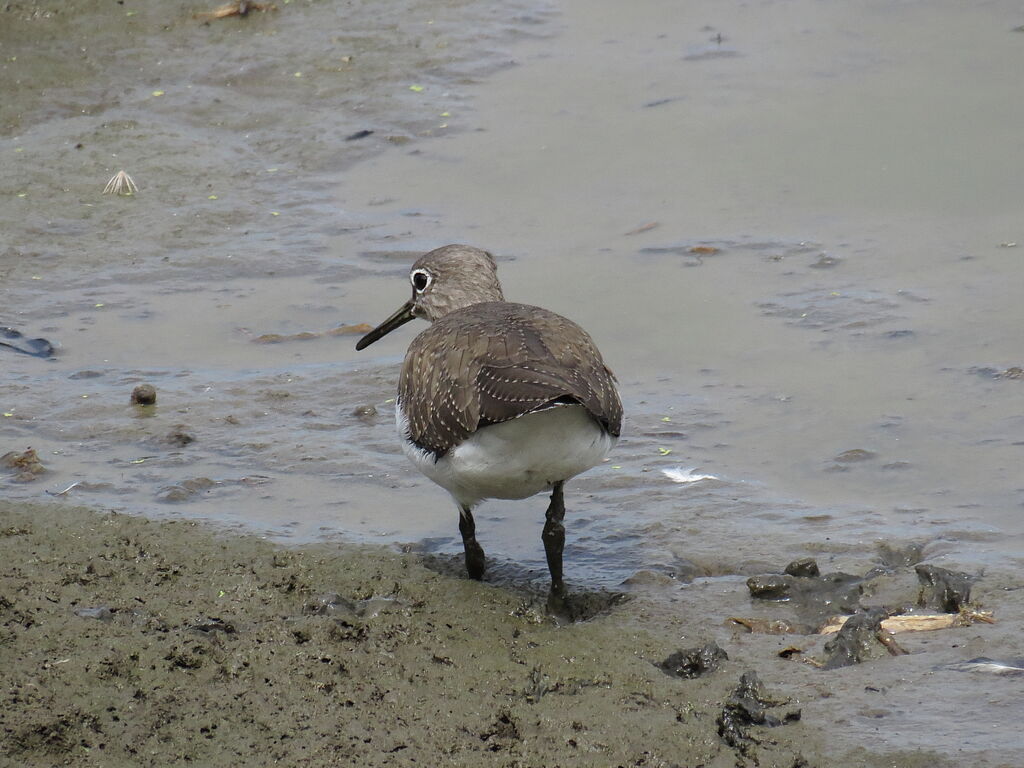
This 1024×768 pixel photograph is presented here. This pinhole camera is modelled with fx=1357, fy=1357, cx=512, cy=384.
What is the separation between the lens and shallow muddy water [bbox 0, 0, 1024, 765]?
21.5ft

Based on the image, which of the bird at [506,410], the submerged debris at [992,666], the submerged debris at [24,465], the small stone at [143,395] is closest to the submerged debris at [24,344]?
the small stone at [143,395]

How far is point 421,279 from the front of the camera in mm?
7453

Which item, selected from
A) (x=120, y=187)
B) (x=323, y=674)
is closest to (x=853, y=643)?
(x=323, y=674)

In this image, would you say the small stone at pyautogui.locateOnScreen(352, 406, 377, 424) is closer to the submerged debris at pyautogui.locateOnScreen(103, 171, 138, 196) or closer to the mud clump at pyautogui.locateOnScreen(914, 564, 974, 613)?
the mud clump at pyautogui.locateOnScreen(914, 564, 974, 613)

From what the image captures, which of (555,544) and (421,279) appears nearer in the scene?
(555,544)

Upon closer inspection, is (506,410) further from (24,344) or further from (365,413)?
(24,344)

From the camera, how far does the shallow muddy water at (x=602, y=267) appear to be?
6.56 metres

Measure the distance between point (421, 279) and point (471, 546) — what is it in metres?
1.87

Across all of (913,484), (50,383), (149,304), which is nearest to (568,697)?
(913,484)

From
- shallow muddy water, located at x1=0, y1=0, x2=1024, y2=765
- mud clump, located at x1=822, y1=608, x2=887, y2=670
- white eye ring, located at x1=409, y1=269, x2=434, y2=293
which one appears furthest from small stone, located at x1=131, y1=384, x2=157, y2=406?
mud clump, located at x1=822, y1=608, x2=887, y2=670

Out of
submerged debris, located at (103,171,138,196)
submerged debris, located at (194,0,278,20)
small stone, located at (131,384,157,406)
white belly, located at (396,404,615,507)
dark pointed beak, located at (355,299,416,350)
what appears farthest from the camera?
submerged debris, located at (194,0,278,20)

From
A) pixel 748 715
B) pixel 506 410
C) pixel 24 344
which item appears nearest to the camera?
pixel 748 715

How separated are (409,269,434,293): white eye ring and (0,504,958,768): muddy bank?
6.09 ft

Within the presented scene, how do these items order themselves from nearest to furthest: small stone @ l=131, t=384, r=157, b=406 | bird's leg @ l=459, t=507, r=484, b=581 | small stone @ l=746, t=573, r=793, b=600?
small stone @ l=746, t=573, r=793, b=600, bird's leg @ l=459, t=507, r=484, b=581, small stone @ l=131, t=384, r=157, b=406
